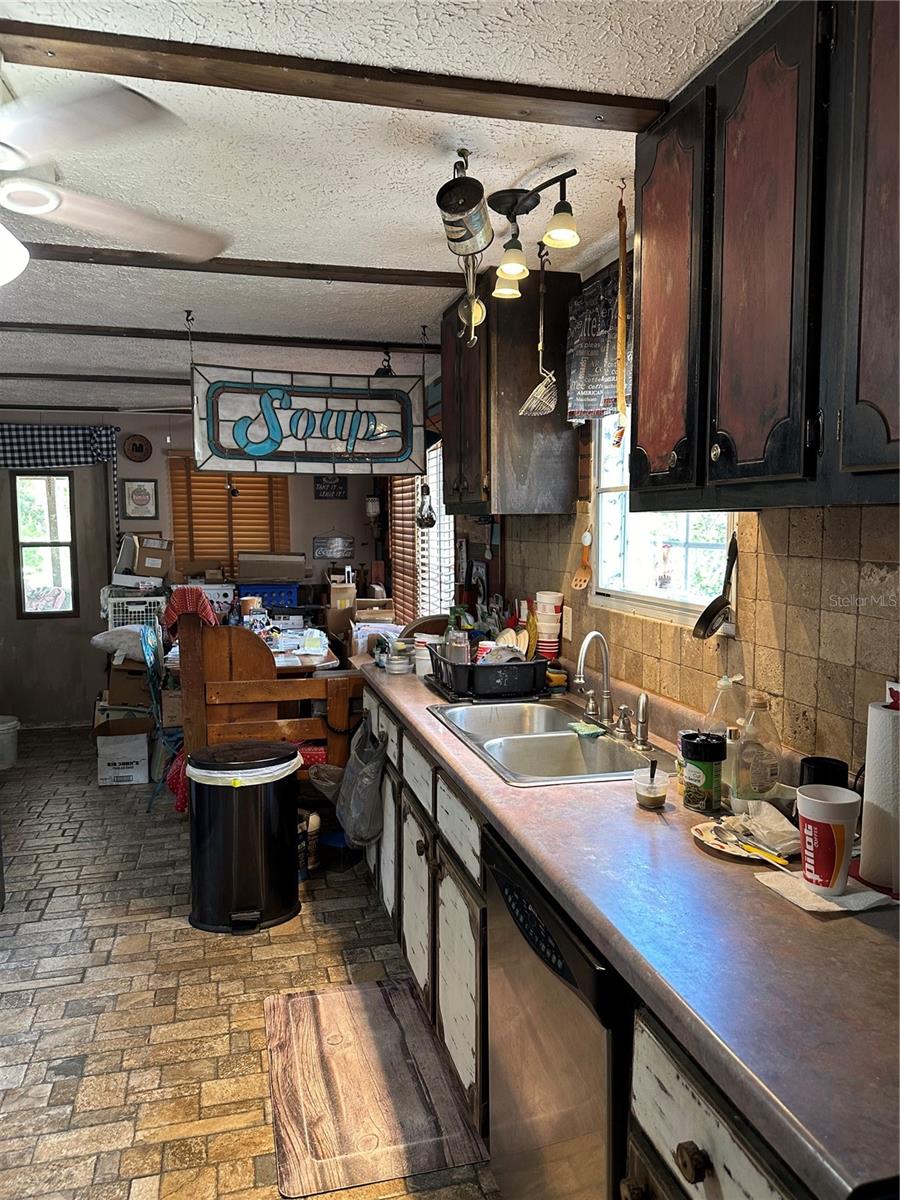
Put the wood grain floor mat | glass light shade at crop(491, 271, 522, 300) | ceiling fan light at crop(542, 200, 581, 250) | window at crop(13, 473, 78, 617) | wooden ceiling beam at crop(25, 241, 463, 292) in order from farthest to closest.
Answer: window at crop(13, 473, 78, 617) < wooden ceiling beam at crop(25, 241, 463, 292) < glass light shade at crop(491, 271, 522, 300) < the wood grain floor mat < ceiling fan light at crop(542, 200, 581, 250)

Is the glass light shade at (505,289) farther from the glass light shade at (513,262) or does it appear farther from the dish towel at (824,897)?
the dish towel at (824,897)

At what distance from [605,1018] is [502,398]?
2259mm

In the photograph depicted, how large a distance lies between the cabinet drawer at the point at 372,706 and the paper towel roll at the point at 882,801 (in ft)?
7.28

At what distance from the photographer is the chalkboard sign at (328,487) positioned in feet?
26.3

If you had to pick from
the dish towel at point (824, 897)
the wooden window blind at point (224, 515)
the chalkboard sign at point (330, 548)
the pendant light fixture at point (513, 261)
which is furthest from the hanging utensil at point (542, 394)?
the chalkboard sign at point (330, 548)

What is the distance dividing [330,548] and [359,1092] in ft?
19.8

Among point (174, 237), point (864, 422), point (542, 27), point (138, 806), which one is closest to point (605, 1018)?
point (864, 422)

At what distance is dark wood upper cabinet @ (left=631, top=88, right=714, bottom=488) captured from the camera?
65.0 inches

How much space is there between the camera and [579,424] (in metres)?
3.10

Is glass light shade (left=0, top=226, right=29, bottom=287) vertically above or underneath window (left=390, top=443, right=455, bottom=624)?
above

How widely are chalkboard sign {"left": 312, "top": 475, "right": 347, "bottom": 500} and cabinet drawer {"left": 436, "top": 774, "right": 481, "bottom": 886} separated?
5.94 m

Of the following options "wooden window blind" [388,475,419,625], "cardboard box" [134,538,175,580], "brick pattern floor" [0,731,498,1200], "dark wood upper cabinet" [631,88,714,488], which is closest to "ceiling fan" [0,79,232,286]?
"dark wood upper cabinet" [631,88,714,488]

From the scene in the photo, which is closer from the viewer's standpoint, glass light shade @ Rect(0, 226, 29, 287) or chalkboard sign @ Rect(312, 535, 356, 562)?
glass light shade @ Rect(0, 226, 29, 287)

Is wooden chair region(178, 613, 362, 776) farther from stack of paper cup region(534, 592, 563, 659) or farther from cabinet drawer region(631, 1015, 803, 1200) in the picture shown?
cabinet drawer region(631, 1015, 803, 1200)
